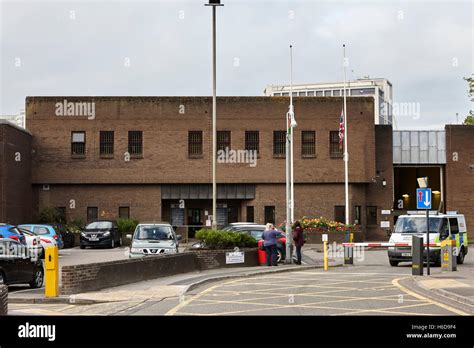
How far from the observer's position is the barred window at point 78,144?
4988 cm

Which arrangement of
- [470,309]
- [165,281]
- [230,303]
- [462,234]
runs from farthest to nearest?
[462,234]
[165,281]
[230,303]
[470,309]

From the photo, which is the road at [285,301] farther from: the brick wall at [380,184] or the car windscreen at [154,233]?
the brick wall at [380,184]

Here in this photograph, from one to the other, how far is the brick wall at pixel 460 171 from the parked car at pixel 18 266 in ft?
127

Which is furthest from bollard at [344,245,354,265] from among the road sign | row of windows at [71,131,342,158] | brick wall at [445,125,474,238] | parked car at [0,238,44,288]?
brick wall at [445,125,474,238]

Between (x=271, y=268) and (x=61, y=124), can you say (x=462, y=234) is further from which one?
(x=61, y=124)

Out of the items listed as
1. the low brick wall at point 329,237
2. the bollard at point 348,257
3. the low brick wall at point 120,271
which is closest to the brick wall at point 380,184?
the low brick wall at point 329,237

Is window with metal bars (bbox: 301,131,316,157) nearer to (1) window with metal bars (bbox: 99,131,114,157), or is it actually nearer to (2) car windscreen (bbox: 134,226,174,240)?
(1) window with metal bars (bbox: 99,131,114,157)

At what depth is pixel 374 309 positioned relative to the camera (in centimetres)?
1412

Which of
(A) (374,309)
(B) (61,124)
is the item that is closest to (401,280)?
(A) (374,309)

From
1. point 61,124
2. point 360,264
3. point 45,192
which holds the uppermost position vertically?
point 61,124

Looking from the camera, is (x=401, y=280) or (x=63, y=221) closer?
(x=401, y=280)

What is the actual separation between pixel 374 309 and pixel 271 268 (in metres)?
12.2

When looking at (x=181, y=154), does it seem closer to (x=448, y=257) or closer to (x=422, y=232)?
(x=422, y=232)
